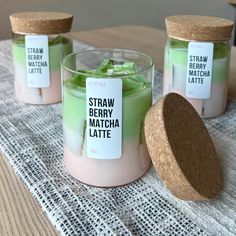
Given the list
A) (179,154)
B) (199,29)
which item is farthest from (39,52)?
(179,154)

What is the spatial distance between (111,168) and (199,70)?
0.28m

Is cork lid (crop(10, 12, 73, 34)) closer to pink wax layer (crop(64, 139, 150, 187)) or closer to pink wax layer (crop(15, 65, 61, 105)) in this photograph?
pink wax layer (crop(15, 65, 61, 105))

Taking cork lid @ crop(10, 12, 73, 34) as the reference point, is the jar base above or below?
below

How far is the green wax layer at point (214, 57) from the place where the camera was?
67cm

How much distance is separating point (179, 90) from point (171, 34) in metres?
0.10

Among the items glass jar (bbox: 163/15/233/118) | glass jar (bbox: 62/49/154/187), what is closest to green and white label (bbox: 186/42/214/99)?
glass jar (bbox: 163/15/233/118)

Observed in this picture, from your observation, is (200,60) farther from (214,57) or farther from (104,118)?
(104,118)

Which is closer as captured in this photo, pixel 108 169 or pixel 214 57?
pixel 108 169

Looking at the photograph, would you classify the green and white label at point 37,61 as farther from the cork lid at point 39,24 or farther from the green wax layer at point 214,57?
the green wax layer at point 214,57

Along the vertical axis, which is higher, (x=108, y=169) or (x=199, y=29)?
(x=199, y=29)

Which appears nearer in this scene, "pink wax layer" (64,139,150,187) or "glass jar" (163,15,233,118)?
"pink wax layer" (64,139,150,187)

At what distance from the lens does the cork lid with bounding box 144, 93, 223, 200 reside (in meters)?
0.41

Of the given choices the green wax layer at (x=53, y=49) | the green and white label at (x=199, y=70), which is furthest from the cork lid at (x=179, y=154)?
the green wax layer at (x=53, y=49)

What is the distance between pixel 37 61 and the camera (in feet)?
2.32
